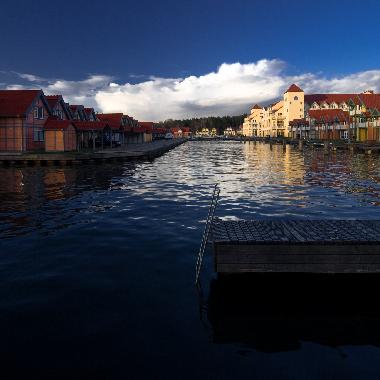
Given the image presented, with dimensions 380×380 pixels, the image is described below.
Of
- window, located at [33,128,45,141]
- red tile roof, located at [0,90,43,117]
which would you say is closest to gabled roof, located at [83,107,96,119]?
window, located at [33,128,45,141]

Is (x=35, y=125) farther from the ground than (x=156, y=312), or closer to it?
farther from the ground

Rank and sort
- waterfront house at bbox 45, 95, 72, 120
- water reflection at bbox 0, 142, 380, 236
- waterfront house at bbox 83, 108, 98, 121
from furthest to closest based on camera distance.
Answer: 1. waterfront house at bbox 83, 108, 98, 121
2. waterfront house at bbox 45, 95, 72, 120
3. water reflection at bbox 0, 142, 380, 236

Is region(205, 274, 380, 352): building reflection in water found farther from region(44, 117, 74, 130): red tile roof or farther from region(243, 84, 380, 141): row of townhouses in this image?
region(243, 84, 380, 141): row of townhouses

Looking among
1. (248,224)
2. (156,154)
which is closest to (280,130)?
(156,154)

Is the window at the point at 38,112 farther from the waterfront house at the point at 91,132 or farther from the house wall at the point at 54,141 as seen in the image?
the waterfront house at the point at 91,132

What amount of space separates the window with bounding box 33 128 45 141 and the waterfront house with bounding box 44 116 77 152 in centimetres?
174

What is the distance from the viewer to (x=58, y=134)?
55281 mm

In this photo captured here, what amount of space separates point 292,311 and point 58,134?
52174 mm

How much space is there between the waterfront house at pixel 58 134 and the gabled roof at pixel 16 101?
370 cm

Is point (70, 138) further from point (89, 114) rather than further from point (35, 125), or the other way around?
point (89, 114)

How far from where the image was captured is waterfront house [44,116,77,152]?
5434cm

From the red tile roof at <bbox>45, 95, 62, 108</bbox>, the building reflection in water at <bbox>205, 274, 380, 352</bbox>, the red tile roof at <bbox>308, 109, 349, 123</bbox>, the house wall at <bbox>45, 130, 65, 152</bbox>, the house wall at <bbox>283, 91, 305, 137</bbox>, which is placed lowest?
the building reflection in water at <bbox>205, 274, 380, 352</bbox>

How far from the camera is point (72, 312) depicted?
8383 mm

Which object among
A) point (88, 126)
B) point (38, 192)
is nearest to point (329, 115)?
point (88, 126)
